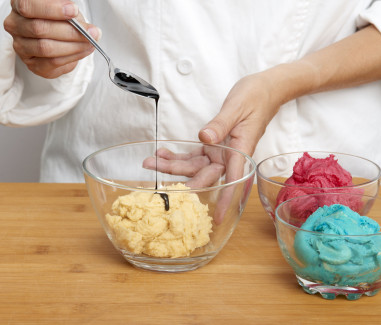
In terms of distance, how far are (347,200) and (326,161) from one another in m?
0.08

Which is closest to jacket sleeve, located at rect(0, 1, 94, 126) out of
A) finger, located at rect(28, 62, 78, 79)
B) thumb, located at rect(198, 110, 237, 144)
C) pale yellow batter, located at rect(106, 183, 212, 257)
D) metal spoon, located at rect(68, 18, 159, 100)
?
finger, located at rect(28, 62, 78, 79)

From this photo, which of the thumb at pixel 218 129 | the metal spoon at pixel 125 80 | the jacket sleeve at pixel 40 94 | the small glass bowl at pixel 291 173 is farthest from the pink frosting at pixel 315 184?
the jacket sleeve at pixel 40 94

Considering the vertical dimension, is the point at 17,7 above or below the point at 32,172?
above

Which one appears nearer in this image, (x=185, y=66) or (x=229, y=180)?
(x=229, y=180)

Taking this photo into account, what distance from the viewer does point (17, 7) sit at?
2.72ft

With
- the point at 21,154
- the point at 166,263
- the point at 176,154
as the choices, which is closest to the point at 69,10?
the point at 176,154

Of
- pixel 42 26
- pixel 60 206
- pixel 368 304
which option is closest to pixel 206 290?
pixel 368 304

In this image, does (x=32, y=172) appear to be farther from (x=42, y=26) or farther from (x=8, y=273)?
(x=8, y=273)

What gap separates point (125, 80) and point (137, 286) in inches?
12.5

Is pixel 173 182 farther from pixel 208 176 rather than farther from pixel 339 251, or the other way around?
pixel 339 251

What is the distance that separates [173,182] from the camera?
819 millimetres

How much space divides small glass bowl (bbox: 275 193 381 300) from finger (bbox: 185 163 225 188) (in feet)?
0.52

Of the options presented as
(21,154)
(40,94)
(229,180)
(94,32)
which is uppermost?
(94,32)

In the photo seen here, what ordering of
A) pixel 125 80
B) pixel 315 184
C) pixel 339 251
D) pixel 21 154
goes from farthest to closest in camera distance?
1. pixel 21 154
2. pixel 125 80
3. pixel 315 184
4. pixel 339 251
